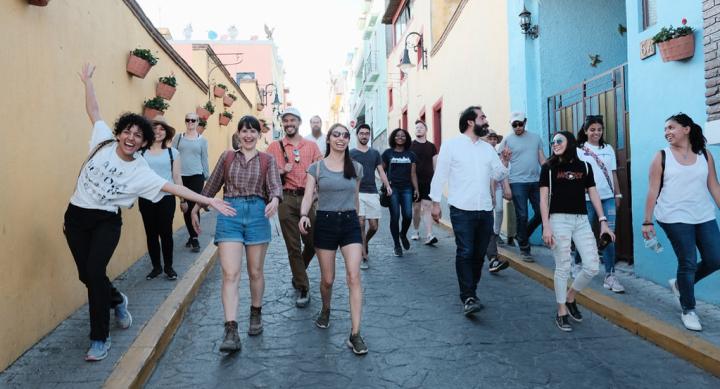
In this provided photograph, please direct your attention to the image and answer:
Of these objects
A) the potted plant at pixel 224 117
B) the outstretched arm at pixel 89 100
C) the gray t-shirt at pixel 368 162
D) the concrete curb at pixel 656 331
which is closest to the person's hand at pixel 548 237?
the concrete curb at pixel 656 331

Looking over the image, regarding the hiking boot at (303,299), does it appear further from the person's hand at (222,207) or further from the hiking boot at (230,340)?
the person's hand at (222,207)

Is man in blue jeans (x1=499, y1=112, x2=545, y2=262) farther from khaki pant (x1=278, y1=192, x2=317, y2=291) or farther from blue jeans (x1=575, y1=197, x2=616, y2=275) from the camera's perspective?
khaki pant (x1=278, y1=192, x2=317, y2=291)

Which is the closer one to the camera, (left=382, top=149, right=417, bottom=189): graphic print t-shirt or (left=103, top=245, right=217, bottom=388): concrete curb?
(left=103, top=245, right=217, bottom=388): concrete curb

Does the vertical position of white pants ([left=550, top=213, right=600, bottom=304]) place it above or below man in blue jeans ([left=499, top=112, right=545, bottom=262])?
below

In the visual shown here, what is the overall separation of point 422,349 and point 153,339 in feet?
6.48

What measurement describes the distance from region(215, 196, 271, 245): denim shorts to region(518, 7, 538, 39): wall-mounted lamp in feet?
19.1

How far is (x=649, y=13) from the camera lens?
19.6 ft

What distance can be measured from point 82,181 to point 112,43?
3.23 meters

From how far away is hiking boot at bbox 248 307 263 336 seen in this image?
4.73m

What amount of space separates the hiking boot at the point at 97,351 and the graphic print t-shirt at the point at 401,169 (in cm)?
497

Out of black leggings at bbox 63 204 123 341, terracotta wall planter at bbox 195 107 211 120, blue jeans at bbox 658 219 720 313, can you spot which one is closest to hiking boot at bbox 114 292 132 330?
black leggings at bbox 63 204 123 341

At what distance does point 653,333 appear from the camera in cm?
445

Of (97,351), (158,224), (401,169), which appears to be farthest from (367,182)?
(97,351)

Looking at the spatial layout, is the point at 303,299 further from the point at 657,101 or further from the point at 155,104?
the point at 657,101
